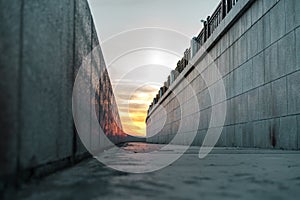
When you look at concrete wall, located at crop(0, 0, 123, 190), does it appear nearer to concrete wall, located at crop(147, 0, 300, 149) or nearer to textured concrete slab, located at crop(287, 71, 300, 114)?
textured concrete slab, located at crop(287, 71, 300, 114)

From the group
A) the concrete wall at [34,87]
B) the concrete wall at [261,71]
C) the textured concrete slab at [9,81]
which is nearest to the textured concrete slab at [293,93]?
the concrete wall at [261,71]

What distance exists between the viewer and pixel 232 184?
2932 millimetres

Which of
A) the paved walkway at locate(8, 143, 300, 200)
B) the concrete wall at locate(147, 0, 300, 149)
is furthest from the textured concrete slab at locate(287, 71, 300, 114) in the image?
Answer: the paved walkway at locate(8, 143, 300, 200)

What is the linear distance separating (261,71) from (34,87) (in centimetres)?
874

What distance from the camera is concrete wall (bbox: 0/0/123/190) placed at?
217cm

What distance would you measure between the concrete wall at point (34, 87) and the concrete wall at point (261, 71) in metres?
5.93

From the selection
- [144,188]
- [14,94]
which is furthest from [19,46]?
[144,188]

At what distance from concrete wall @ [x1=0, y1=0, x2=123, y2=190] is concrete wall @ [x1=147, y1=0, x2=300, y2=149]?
5926 millimetres

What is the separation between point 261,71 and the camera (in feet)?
34.1

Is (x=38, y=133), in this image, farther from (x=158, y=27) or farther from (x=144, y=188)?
(x=158, y=27)

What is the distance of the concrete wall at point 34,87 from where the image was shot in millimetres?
2168

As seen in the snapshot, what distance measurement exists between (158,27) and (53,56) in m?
13.1

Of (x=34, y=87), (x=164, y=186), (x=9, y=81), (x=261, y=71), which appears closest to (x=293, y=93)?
(x=261, y=71)

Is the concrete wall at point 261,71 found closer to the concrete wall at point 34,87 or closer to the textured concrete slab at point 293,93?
the textured concrete slab at point 293,93
